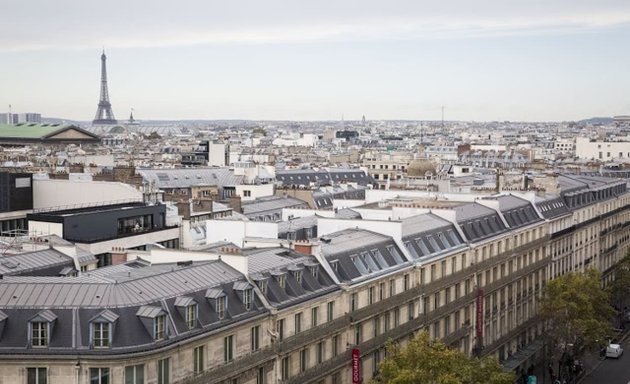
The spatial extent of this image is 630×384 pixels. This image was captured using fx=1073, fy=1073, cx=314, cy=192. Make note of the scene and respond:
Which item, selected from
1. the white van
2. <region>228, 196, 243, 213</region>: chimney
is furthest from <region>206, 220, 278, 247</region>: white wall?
the white van

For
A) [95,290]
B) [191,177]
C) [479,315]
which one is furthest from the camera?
[191,177]

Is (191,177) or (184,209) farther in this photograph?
(191,177)

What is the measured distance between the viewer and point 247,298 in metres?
50.0

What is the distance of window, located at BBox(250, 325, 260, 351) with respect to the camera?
49438 mm

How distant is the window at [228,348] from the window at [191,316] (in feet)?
6.94

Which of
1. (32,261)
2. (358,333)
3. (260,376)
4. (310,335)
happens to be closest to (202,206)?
(358,333)

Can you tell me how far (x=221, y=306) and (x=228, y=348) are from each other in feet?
6.18

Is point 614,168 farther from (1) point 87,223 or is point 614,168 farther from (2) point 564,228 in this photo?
(1) point 87,223

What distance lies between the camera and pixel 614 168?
163750 millimetres

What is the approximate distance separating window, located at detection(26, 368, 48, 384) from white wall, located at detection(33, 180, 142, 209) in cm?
4542

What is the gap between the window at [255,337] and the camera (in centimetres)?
4944

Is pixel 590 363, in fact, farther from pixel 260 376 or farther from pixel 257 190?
pixel 260 376

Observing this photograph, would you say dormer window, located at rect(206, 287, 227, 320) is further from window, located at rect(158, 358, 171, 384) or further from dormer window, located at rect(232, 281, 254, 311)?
window, located at rect(158, 358, 171, 384)

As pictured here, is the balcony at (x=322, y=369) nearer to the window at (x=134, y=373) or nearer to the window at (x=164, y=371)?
the window at (x=164, y=371)
